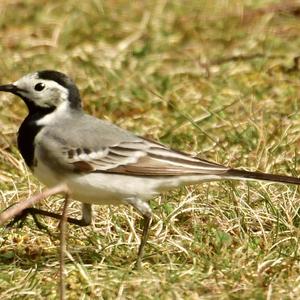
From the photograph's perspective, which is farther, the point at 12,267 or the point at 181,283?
the point at 12,267

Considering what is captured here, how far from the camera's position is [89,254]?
231 inches

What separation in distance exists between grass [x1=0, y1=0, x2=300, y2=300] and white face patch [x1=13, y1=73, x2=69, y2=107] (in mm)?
801

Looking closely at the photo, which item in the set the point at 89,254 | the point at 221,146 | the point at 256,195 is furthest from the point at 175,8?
the point at 89,254

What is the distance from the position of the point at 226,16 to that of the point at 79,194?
17.2ft

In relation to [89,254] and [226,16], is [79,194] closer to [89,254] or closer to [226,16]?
[89,254]

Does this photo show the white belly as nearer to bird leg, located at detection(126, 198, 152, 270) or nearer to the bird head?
bird leg, located at detection(126, 198, 152, 270)

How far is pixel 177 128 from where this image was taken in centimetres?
783

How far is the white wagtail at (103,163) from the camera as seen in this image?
5.55 meters

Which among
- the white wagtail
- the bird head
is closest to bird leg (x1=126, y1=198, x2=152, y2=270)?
the white wagtail

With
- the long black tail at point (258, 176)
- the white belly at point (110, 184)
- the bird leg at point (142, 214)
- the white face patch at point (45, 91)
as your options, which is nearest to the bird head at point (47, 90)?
the white face patch at point (45, 91)

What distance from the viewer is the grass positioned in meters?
5.45

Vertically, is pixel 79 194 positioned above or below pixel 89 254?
above

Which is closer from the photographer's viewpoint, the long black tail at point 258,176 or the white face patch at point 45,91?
the long black tail at point 258,176

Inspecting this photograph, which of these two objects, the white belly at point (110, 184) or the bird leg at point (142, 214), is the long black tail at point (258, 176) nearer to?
the white belly at point (110, 184)
